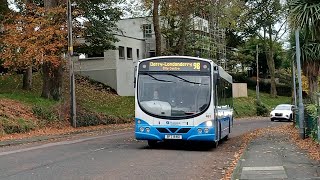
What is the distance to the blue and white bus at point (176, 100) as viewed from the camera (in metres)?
15.9

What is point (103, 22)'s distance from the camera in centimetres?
3431

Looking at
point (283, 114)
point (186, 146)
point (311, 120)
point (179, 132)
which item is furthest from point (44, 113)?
point (283, 114)

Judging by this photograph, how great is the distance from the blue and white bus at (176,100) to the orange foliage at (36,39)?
1201 cm

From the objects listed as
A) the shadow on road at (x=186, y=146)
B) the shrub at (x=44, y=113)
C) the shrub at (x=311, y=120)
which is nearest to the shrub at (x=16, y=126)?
the shrub at (x=44, y=113)

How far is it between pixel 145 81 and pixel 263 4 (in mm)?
54047

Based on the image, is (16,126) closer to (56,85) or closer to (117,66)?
(56,85)

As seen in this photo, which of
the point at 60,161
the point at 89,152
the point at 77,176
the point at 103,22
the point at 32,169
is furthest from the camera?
the point at 103,22

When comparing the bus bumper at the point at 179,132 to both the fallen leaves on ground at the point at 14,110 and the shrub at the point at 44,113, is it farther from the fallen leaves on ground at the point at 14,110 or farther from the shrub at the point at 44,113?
the shrub at the point at 44,113

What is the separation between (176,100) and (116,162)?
3.94 m

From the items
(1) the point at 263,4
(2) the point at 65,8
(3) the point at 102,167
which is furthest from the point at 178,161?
(1) the point at 263,4

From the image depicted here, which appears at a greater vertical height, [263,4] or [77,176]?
[263,4]

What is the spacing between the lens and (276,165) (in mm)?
12039

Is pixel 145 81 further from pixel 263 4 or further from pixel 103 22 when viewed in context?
pixel 263 4

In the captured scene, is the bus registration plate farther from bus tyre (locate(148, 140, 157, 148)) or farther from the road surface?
bus tyre (locate(148, 140, 157, 148))
